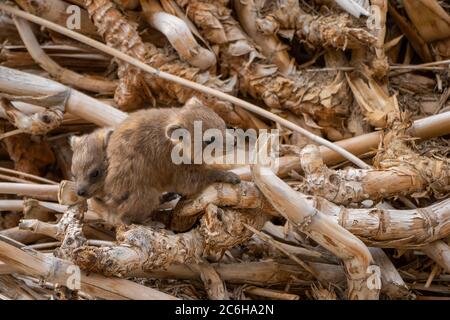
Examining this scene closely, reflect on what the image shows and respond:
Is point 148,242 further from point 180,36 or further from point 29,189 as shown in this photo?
point 180,36

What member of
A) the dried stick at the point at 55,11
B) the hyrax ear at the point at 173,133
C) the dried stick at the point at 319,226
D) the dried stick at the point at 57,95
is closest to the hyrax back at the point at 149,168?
the hyrax ear at the point at 173,133

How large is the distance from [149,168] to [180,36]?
0.57m

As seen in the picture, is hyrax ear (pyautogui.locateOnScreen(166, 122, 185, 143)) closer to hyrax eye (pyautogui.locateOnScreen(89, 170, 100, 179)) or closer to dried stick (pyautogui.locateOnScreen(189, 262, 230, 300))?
hyrax eye (pyautogui.locateOnScreen(89, 170, 100, 179))

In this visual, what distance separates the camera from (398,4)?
2.51 metres

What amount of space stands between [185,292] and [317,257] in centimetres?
42

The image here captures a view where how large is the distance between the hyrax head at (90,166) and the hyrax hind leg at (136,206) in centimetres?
9

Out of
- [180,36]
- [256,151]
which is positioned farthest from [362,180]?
[180,36]

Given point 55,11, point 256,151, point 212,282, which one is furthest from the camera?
point 55,11

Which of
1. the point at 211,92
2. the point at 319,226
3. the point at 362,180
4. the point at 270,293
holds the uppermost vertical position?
the point at 211,92

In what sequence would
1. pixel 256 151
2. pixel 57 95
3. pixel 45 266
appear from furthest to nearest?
1. pixel 57 95
2. pixel 256 151
3. pixel 45 266

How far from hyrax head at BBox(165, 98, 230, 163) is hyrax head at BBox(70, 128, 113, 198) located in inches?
9.3

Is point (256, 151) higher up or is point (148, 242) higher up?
point (256, 151)

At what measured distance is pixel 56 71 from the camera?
2676 mm
